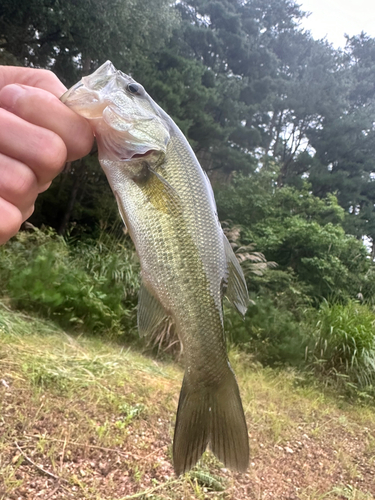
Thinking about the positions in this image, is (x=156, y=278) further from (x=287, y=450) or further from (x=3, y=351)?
(x=287, y=450)

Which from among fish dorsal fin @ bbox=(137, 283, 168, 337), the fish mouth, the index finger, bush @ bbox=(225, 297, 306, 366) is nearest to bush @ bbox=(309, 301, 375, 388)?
bush @ bbox=(225, 297, 306, 366)

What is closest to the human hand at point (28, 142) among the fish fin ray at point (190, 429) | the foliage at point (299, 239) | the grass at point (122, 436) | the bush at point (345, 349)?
the fish fin ray at point (190, 429)

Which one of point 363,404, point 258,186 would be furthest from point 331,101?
point 363,404

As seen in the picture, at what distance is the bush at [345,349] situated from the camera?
576 centimetres

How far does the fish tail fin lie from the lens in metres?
1.11

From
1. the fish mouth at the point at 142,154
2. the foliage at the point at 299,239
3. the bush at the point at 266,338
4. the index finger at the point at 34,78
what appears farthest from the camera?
the foliage at the point at 299,239

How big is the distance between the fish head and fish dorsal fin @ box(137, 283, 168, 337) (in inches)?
16.5

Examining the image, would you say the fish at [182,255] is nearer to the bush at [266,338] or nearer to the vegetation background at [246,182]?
the vegetation background at [246,182]

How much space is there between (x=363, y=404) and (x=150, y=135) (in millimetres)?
5379

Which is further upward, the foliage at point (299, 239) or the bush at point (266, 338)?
the foliage at point (299, 239)

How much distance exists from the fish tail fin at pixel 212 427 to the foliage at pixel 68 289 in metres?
3.76

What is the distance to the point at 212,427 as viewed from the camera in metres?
1.17

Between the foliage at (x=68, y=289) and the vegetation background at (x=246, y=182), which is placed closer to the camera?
the foliage at (x=68, y=289)

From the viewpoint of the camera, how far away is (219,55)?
17.5 metres
